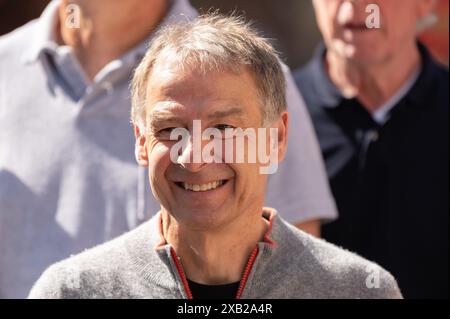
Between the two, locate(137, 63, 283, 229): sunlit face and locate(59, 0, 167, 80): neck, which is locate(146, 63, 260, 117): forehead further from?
locate(59, 0, 167, 80): neck

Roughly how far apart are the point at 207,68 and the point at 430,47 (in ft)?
6.91

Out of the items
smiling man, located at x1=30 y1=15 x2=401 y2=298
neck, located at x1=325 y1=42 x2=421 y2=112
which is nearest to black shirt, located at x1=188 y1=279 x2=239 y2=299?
smiling man, located at x1=30 y1=15 x2=401 y2=298

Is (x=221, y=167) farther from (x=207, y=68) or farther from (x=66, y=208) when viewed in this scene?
(x=66, y=208)

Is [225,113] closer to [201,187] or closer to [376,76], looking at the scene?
A: [201,187]

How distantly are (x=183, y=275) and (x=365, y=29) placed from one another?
142 cm

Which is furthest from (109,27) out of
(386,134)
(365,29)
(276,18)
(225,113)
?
(276,18)

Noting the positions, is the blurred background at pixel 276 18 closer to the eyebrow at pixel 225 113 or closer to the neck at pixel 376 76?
the neck at pixel 376 76

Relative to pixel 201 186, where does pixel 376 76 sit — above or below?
below

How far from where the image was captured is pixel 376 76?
11.9 ft

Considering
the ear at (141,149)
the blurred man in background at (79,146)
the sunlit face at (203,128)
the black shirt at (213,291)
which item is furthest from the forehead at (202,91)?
the blurred man in background at (79,146)

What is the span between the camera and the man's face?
3539 mm

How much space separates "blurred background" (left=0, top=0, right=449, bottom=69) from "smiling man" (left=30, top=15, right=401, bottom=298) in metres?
1.96

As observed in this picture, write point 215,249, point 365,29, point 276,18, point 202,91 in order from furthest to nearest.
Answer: point 276,18 < point 365,29 < point 215,249 < point 202,91

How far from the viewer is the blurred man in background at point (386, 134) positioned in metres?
3.35
